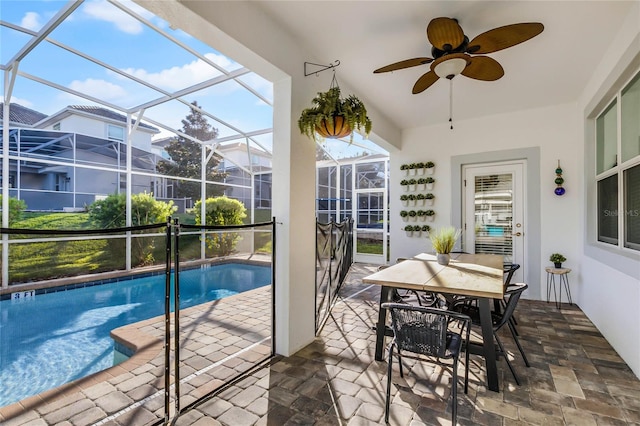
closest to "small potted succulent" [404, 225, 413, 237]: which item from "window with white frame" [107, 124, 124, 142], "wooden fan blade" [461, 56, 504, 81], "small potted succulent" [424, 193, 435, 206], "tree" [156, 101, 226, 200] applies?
"small potted succulent" [424, 193, 435, 206]

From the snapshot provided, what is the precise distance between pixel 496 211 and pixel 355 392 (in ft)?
13.5

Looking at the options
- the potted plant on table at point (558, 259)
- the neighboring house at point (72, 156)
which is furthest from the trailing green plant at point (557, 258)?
the neighboring house at point (72, 156)

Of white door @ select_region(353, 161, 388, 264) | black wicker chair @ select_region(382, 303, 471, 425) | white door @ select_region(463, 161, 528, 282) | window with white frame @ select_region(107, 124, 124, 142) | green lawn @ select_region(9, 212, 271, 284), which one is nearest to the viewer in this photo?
black wicker chair @ select_region(382, 303, 471, 425)

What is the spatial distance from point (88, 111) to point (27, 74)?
64.4 inches

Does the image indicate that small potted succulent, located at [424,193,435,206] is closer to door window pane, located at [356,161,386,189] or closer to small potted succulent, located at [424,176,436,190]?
small potted succulent, located at [424,176,436,190]

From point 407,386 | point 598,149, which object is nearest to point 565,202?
point 598,149

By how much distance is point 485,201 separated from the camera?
199 inches

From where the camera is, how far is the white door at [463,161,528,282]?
4797 millimetres

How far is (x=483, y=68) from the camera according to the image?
8.54 ft

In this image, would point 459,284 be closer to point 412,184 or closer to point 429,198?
point 429,198

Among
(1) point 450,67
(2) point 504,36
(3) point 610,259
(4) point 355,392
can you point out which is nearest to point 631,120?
(3) point 610,259

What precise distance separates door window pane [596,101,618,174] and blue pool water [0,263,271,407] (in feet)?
17.8

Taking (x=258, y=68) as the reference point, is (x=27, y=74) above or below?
above

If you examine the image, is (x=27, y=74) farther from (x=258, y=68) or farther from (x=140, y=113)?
(x=258, y=68)
